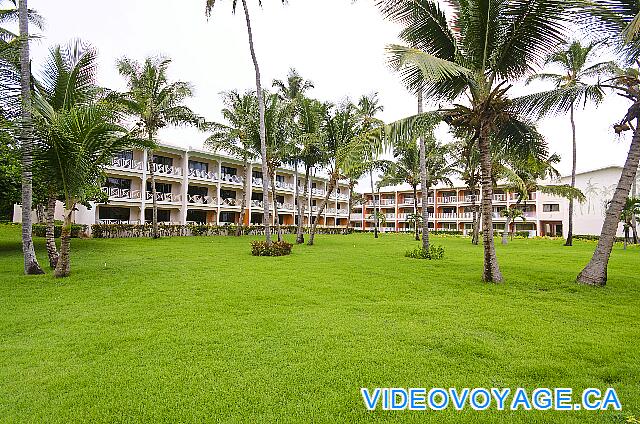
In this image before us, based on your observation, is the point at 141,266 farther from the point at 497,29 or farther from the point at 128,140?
the point at 497,29

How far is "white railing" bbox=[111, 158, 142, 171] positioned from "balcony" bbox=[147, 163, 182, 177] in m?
1.28

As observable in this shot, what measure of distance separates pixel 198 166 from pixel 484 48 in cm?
3029

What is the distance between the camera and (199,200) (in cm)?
3341

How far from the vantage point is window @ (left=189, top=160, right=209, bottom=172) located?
34.7 meters

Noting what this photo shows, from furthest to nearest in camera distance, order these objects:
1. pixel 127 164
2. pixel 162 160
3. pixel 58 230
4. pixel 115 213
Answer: pixel 162 160, pixel 115 213, pixel 127 164, pixel 58 230

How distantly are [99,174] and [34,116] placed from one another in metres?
2.09

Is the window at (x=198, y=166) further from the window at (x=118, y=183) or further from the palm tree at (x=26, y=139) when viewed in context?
the palm tree at (x=26, y=139)

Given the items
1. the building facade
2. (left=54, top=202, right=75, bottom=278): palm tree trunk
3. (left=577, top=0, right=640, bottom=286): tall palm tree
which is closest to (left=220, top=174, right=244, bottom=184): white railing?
the building facade

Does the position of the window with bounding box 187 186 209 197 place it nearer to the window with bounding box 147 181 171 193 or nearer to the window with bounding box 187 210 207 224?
the window with bounding box 187 210 207 224

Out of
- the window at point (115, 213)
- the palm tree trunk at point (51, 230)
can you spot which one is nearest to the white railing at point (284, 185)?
the window at point (115, 213)

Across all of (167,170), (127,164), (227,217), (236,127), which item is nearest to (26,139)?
(236,127)

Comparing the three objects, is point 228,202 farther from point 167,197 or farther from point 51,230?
point 51,230

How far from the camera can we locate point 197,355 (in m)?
4.58

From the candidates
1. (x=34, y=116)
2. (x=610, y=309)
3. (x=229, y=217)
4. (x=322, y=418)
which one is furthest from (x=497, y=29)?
(x=229, y=217)
